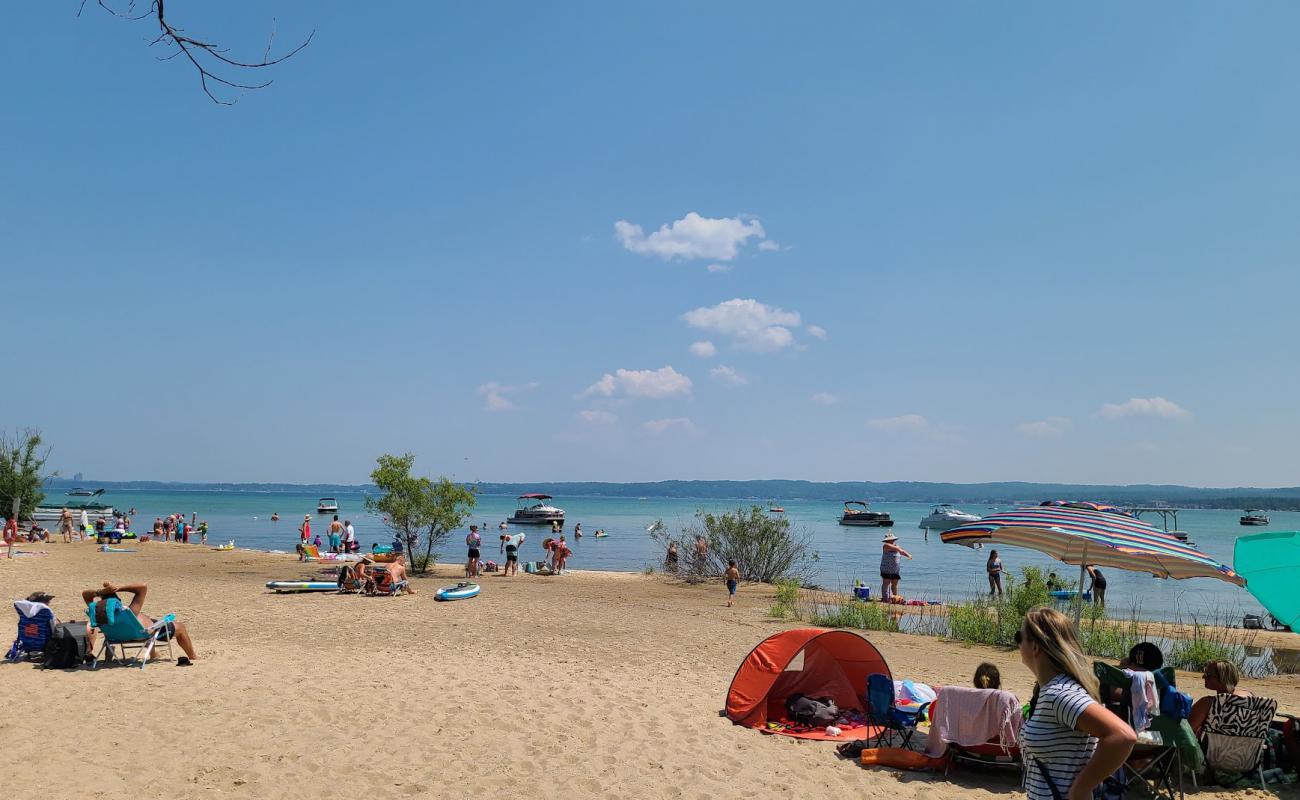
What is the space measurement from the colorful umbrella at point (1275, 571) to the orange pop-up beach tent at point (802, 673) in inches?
138

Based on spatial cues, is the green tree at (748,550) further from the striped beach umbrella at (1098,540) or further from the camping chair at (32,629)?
the camping chair at (32,629)

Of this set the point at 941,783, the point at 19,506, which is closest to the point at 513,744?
the point at 941,783

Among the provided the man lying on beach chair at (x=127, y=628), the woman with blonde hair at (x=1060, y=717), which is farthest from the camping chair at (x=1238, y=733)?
the man lying on beach chair at (x=127, y=628)

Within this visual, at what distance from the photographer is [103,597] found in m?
10.2

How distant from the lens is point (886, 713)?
7.80 metres

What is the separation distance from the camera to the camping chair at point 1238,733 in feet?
22.7

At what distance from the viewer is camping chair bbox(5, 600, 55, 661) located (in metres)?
9.84

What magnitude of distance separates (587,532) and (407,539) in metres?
37.7

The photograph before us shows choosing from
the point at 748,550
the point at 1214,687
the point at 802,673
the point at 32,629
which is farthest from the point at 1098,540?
the point at 748,550

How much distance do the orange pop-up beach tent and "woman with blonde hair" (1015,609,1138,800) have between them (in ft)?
17.3

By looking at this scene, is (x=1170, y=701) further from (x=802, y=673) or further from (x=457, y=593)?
(x=457, y=593)

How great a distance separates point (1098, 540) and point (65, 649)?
37.0 feet

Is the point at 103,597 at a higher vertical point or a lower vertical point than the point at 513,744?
higher

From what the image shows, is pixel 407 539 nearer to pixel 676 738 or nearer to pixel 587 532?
pixel 676 738
